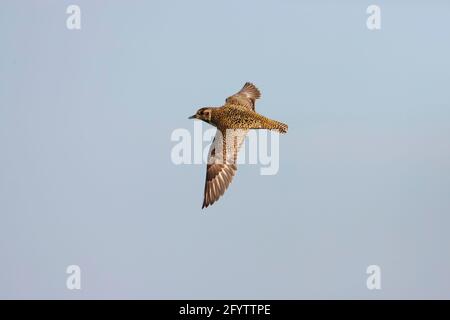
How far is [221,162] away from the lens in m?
24.0

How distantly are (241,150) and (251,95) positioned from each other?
3558 mm

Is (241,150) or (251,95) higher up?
(251,95)

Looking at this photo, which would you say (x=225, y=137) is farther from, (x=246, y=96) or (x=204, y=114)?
(x=246, y=96)

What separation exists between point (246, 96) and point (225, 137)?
3.26 meters

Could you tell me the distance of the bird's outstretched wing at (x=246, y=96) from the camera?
26.1 metres

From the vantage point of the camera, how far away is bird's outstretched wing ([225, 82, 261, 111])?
85.6 feet

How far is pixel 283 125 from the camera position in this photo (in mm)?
23672

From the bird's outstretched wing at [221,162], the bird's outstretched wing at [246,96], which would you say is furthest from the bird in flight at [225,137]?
the bird's outstretched wing at [246,96]

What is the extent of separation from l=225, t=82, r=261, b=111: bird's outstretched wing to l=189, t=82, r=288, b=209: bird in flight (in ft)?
4.05

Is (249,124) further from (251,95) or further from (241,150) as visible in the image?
(251,95)

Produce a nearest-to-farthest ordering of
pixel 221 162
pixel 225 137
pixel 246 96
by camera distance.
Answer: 1. pixel 221 162
2. pixel 225 137
3. pixel 246 96

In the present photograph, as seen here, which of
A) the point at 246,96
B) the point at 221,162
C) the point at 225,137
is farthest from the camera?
the point at 246,96

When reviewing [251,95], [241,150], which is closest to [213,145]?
[241,150]

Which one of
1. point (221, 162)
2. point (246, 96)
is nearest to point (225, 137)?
point (221, 162)
